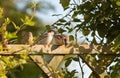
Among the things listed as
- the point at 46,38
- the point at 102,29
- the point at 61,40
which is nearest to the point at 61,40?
the point at 61,40

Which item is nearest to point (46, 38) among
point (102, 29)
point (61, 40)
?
point (61, 40)

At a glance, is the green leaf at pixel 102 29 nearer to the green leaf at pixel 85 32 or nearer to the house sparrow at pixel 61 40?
the green leaf at pixel 85 32

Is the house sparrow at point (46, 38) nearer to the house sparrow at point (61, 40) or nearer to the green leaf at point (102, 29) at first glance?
the house sparrow at point (61, 40)

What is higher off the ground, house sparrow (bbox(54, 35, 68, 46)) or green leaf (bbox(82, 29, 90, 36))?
house sparrow (bbox(54, 35, 68, 46))

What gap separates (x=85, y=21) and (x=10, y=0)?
1180cm

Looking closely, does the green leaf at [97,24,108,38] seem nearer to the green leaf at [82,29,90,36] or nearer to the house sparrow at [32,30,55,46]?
the green leaf at [82,29,90,36]

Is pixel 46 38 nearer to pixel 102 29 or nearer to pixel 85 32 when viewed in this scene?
pixel 85 32

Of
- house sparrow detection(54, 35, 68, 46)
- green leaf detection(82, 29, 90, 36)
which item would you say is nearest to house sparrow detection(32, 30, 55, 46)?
house sparrow detection(54, 35, 68, 46)

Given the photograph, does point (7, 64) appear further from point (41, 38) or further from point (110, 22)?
point (110, 22)

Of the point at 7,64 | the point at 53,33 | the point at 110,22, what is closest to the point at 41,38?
the point at 53,33

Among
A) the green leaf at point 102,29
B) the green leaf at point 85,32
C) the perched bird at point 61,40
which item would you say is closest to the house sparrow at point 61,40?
the perched bird at point 61,40

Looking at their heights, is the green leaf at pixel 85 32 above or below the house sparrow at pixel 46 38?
below

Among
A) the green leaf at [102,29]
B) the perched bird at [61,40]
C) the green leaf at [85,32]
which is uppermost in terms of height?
the perched bird at [61,40]

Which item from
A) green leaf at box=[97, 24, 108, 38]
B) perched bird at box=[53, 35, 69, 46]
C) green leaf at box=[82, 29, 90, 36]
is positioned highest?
perched bird at box=[53, 35, 69, 46]
